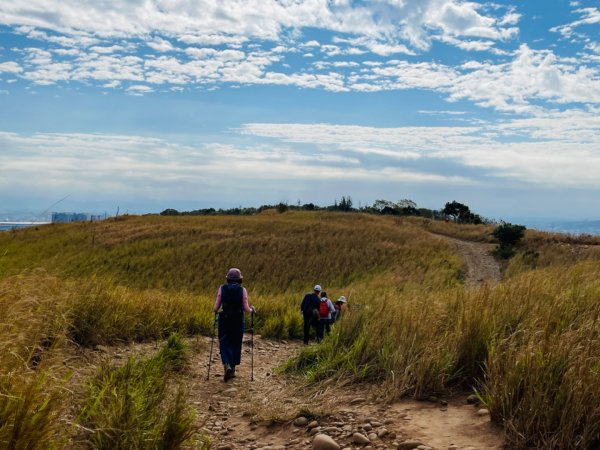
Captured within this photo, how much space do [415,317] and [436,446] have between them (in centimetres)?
231

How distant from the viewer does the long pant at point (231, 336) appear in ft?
26.6

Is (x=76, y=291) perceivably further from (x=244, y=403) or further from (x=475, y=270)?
(x=475, y=270)

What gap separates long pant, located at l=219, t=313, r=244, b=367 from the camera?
810 centimetres

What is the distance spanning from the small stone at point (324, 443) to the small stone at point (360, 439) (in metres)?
0.18

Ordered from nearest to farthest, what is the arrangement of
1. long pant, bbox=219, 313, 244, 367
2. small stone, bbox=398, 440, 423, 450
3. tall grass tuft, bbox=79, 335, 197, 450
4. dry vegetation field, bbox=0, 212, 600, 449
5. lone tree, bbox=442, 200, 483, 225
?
1. dry vegetation field, bbox=0, 212, 600, 449
2. tall grass tuft, bbox=79, 335, 197, 450
3. small stone, bbox=398, 440, 423, 450
4. long pant, bbox=219, 313, 244, 367
5. lone tree, bbox=442, 200, 483, 225

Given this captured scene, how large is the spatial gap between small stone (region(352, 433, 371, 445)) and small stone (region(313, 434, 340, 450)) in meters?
0.18

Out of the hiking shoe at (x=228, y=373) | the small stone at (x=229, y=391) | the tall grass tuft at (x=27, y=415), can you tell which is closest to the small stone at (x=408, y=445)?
the tall grass tuft at (x=27, y=415)

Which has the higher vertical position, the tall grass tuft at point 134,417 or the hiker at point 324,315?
the tall grass tuft at point 134,417

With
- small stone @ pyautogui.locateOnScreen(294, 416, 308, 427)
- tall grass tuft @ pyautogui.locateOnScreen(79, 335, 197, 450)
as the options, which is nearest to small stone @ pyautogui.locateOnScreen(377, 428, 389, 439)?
small stone @ pyautogui.locateOnScreen(294, 416, 308, 427)

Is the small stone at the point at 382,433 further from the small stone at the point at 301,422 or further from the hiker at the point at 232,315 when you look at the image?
the hiker at the point at 232,315

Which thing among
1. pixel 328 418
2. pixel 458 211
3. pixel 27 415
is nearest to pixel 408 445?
pixel 328 418

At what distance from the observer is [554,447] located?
3662mm

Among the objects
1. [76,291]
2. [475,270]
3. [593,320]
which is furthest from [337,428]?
[475,270]

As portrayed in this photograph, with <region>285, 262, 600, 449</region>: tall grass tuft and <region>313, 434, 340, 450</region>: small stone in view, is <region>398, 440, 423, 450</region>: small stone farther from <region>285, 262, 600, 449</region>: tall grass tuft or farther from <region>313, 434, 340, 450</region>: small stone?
<region>285, 262, 600, 449</region>: tall grass tuft
